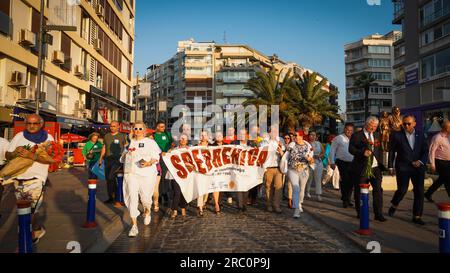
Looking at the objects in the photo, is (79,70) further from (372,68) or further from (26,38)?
(372,68)

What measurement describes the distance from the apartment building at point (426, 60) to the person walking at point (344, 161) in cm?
2593

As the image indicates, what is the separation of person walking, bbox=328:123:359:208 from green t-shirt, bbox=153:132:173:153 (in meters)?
4.34

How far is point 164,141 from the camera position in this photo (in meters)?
8.92

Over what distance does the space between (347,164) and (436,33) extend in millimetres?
34116

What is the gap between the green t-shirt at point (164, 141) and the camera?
8.84 metres

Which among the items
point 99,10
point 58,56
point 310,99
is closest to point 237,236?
point 58,56

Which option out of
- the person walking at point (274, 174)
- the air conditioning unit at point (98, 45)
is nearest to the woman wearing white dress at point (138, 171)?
the person walking at point (274, 174)

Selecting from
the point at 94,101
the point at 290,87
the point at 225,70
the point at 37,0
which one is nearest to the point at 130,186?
the point at 37,0

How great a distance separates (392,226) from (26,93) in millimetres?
20148

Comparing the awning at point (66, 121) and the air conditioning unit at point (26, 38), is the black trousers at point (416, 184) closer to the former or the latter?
the air conditioning unit at point (26, 38)

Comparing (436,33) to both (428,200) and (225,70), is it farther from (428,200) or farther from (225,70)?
(225,70)

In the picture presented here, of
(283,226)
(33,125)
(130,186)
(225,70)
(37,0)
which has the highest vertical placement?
(225,70)

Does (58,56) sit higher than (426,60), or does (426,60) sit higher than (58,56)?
(426,60)

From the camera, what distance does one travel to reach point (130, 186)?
19.9 ft
